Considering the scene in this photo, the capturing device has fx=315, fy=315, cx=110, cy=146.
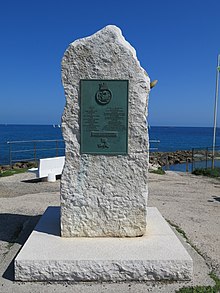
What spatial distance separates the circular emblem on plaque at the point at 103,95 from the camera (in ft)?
14.6

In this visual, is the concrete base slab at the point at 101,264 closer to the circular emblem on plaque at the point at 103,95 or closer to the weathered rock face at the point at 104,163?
the weathered rock face at the point at 104,163

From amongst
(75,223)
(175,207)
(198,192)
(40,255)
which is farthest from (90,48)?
(198,192)

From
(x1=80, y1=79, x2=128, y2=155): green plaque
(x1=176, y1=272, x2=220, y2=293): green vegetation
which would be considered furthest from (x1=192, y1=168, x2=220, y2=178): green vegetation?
(x1=176, y1=272, x2=220, y2=293): green vegetation

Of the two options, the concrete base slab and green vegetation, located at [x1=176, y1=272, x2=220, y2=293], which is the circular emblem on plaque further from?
green vegetation, located at [x1=176, y1=272, x2=220, y2=293]

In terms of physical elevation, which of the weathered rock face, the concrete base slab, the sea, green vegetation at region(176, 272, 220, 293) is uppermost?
the weathered rock face

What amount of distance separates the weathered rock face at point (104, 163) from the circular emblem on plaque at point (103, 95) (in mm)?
144

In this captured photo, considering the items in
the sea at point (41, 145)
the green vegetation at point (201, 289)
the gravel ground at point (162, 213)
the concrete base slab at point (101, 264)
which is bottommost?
the sea at point (41, 145)

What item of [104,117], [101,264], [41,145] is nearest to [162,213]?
[104,117]

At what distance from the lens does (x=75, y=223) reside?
4.54 meters

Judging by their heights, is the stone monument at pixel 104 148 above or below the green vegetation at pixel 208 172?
above

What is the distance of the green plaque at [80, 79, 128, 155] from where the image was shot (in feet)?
14.6

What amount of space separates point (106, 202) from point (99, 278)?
1.09 m

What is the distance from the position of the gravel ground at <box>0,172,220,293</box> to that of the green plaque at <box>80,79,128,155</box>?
1.78 metres

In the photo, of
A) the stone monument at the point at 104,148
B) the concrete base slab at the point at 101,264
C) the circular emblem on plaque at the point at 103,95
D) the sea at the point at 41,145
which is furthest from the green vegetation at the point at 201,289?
Answer: the sea at the point at 41,145
